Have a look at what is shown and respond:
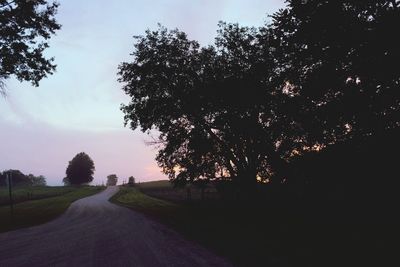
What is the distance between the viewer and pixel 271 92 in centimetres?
2731

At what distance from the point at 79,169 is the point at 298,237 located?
118 metres

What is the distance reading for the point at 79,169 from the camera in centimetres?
12319

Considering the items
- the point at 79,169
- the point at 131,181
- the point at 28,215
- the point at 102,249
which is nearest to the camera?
the point at 102,249

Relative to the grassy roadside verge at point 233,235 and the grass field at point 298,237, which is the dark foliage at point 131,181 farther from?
the grass field at point 298,237

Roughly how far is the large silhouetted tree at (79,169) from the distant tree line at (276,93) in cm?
9709

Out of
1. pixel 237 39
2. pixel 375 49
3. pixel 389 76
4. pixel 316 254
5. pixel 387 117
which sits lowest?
pixel 316 254

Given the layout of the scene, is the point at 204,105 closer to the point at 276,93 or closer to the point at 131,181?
the point at 276,93

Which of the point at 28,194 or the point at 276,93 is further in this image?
the point at 28,194

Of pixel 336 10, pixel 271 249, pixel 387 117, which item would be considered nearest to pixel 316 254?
pixel 271 249

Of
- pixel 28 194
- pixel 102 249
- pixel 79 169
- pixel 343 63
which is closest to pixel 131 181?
pixel 79 169

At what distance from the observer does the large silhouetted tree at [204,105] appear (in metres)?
28.4

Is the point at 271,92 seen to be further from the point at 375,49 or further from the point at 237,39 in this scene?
the point at 375,49

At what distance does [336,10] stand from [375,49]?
2.61m

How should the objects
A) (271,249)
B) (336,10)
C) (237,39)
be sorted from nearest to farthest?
(271,249)
(336,10)
(237,39)
